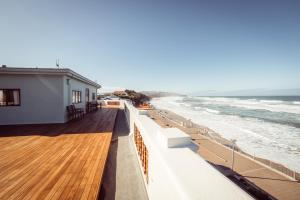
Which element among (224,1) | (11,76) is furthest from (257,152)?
(11,76)

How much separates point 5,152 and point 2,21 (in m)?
6.67

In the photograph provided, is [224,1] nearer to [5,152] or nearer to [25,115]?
[5,152]

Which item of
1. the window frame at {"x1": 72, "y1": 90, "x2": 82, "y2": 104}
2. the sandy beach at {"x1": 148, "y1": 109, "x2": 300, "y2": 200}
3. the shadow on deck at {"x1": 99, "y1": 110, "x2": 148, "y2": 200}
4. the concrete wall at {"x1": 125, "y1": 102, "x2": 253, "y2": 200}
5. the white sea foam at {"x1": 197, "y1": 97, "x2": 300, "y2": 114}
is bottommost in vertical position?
the sandy beach at {"x1": 148, "y1": 109, "x2": 300, "y2": 200}

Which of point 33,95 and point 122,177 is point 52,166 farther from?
point 33,95

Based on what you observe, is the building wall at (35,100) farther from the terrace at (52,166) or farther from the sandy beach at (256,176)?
the sandy beach at (256,176)

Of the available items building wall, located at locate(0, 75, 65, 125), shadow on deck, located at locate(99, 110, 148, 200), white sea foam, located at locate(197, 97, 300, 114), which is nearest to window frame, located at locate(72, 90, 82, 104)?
building wall, located at locate(0, 75, 65, 125)

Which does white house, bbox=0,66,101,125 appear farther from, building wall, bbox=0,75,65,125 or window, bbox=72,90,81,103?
window, bbox=72,90,81,103

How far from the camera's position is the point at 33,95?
8188mm

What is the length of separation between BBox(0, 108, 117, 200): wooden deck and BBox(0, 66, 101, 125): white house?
97.8 inches

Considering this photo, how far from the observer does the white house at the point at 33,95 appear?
26.1 feet

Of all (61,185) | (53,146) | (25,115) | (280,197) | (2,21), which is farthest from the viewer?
(25,115)

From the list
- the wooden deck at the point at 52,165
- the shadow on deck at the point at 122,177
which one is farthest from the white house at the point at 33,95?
the shadow on deck at the point at 122,177

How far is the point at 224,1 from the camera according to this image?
9008 mm

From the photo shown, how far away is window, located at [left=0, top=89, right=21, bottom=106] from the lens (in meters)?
8.00
